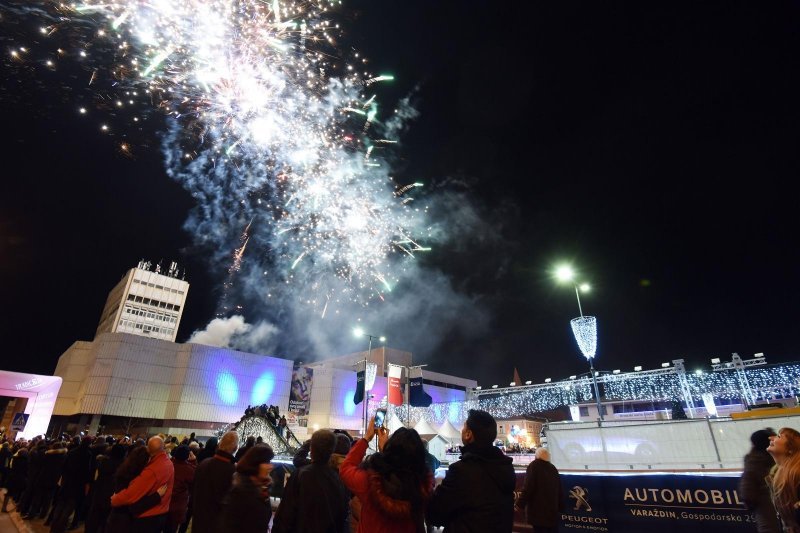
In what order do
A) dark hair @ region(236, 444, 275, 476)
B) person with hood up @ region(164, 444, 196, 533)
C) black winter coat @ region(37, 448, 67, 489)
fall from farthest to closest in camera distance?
1. black winter coat @ region(37, 448, 67, 489)
2. person with hood up @ region(164, 444, 196, 533)
3. dark hair @ region(236, 444, 275, 476)

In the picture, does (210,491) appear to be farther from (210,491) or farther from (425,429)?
(425,429)

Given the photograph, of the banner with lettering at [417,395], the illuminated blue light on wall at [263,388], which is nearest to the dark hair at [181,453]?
the banner with lettering at [417,395]

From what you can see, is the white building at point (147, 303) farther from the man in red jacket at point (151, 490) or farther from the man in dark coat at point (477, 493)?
the man in dark coat at point (477, 493)

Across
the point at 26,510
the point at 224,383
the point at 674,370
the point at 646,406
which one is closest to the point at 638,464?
the point at 26,510

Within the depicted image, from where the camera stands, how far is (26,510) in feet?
32.8

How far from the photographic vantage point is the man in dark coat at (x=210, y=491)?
13.3 ft

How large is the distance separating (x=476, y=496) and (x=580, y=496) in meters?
7.40

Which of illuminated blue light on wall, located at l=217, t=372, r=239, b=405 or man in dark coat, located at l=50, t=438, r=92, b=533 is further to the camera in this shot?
illuminated blue light on wall, located at l=217, t=372, r=239, b=405

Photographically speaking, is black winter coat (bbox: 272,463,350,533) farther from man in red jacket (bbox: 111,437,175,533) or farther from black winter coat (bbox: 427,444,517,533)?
man in red jacket (bbox: 111,437,175,533)

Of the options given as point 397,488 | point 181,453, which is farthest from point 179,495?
point 397,488

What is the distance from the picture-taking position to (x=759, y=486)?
13.8 feet

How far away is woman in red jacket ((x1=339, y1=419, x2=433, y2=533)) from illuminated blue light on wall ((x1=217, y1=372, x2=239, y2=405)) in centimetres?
5165

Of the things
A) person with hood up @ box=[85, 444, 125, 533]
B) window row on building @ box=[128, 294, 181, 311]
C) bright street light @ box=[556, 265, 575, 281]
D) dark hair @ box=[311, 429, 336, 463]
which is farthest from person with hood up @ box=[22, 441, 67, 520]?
window row on building @ box=[128, 294, 181, 311]

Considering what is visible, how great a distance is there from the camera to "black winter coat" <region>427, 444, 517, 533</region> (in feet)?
8.20
